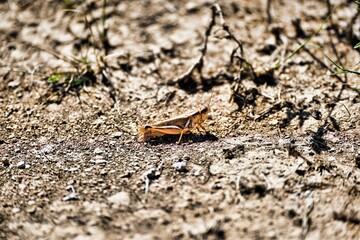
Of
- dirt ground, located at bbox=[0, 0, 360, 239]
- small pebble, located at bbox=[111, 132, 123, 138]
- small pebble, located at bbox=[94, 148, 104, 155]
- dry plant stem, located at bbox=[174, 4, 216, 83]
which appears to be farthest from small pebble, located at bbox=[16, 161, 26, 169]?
dry plant stem, located at bbox=[174, 4, 216, 83]

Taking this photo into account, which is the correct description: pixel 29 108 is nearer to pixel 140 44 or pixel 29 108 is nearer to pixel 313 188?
pixel 140 44

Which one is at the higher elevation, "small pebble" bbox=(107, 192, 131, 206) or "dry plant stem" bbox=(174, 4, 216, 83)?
"dry plant stem" bbox=(174, 4, 216, 83)

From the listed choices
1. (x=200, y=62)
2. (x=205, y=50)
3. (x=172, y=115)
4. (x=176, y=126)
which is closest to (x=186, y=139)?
(x=176, y=126)

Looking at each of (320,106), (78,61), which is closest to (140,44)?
(78,61)

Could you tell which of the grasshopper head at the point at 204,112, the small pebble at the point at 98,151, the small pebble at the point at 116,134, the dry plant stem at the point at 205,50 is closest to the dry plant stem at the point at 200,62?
the dry plant stem at the point at 205,50

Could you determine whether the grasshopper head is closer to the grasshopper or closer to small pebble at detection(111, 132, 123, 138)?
the grasshopper

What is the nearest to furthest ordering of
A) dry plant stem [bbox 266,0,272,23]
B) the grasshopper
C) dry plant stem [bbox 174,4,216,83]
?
1. the grasshopper
2. dry plant stem [bbox 174,4,216,83]
3. dry plant stem [bbox 266,0,272,23]

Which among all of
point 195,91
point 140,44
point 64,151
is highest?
point 140,44
